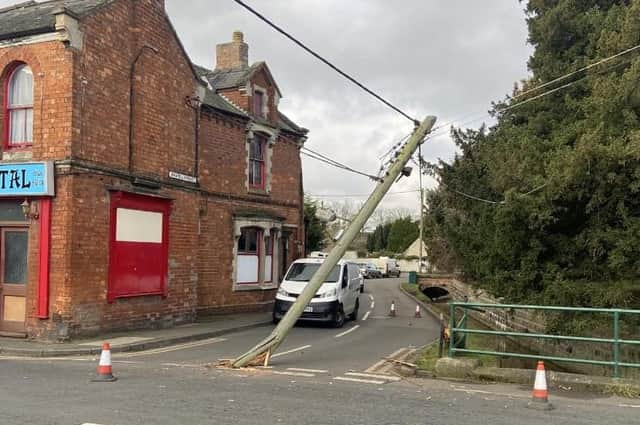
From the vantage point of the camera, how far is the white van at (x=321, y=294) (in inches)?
733

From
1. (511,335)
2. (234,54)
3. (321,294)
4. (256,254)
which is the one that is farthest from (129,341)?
(234,54)

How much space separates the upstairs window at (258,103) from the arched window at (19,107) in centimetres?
938

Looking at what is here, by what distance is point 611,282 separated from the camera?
13328 millimetres

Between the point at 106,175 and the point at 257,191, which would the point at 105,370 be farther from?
the point at 257,191

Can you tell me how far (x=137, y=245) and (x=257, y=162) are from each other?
8.12 meters

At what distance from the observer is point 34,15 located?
16.1 metres

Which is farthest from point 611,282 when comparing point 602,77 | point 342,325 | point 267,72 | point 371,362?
point 267,72

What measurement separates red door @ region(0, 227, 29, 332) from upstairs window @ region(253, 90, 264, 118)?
10520 millimetres

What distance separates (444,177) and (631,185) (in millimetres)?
12190

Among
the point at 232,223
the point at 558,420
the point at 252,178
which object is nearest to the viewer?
the point at 558,420

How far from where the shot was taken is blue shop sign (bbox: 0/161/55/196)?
46.0 feet

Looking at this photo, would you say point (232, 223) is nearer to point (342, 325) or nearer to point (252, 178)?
point (252, 178)

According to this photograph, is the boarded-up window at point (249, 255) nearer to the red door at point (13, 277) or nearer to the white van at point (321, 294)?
the white van at point (321, 294)

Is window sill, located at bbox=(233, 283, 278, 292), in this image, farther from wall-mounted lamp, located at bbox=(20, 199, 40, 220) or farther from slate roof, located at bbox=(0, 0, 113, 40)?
slate roof, located at bbox=(0, 0, 113, 40)
